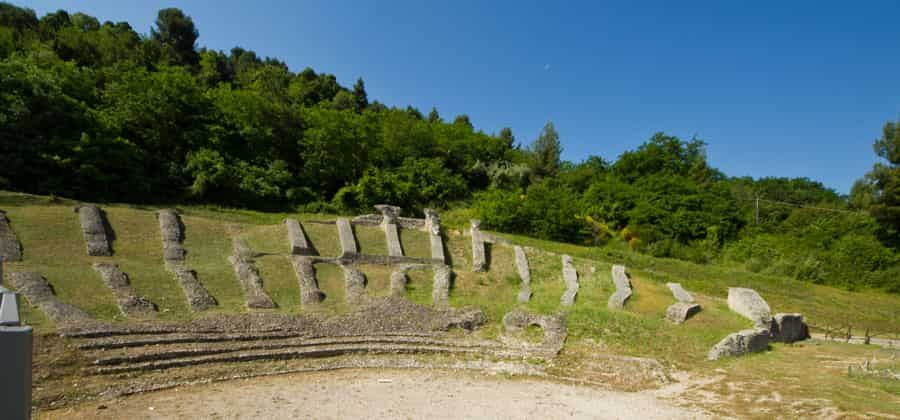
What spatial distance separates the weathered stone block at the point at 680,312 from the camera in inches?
666

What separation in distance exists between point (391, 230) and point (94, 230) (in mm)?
13196

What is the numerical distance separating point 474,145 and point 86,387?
146 feet

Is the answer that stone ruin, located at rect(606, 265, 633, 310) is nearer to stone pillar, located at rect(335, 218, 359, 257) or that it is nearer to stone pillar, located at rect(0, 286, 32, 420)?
stone pillar, located at rect(335, 218, 359, 257)

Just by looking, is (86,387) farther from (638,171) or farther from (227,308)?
(638,171)

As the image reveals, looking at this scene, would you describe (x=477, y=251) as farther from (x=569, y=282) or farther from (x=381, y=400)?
(x=381, y=400)

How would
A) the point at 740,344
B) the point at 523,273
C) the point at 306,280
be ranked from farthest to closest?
the point at 523,273
the point at 306,280
the point at 740,344

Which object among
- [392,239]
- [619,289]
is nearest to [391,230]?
[392,239]

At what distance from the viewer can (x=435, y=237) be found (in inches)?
979

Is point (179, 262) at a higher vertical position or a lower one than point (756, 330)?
higher

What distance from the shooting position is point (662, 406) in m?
9.82

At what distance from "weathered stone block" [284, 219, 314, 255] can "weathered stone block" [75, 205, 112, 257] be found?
6914 millimetres

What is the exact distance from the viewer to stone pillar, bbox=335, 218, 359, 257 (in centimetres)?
2089

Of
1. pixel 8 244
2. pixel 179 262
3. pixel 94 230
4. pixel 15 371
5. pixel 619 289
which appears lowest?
pixel 619 289

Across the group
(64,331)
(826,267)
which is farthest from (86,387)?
(826,267)
